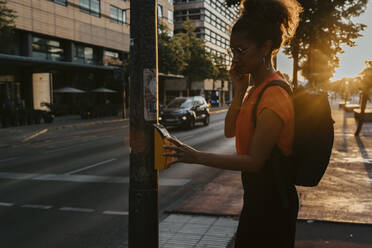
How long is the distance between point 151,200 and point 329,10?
1164cm

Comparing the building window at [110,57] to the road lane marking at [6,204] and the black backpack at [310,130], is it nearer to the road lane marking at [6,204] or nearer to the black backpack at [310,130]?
the road lane marking at [6,204]

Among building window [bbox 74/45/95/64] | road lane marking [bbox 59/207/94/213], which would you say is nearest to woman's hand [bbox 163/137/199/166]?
road lane marking [bbox 59/207/94/213]

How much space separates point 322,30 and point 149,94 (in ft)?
41.6

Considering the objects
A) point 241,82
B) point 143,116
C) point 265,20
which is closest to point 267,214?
point 241,82

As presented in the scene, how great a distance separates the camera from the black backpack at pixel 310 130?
1.64m

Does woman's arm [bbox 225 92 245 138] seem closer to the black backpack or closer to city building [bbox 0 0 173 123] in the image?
the black backpack

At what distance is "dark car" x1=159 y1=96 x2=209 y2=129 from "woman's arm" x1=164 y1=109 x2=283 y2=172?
16.7 metres

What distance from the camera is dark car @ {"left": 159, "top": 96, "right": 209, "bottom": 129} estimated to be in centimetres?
1844

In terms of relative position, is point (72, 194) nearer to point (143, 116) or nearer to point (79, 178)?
point (79, 178)

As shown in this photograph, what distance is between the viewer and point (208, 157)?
1651 mm

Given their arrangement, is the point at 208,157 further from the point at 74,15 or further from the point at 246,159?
the point at 74,15

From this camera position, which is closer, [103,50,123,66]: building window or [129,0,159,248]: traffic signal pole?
[129,0,159,248]: traffic signal pole

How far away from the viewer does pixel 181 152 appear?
5.57 feet

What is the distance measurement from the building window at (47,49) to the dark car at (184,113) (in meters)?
16.4
